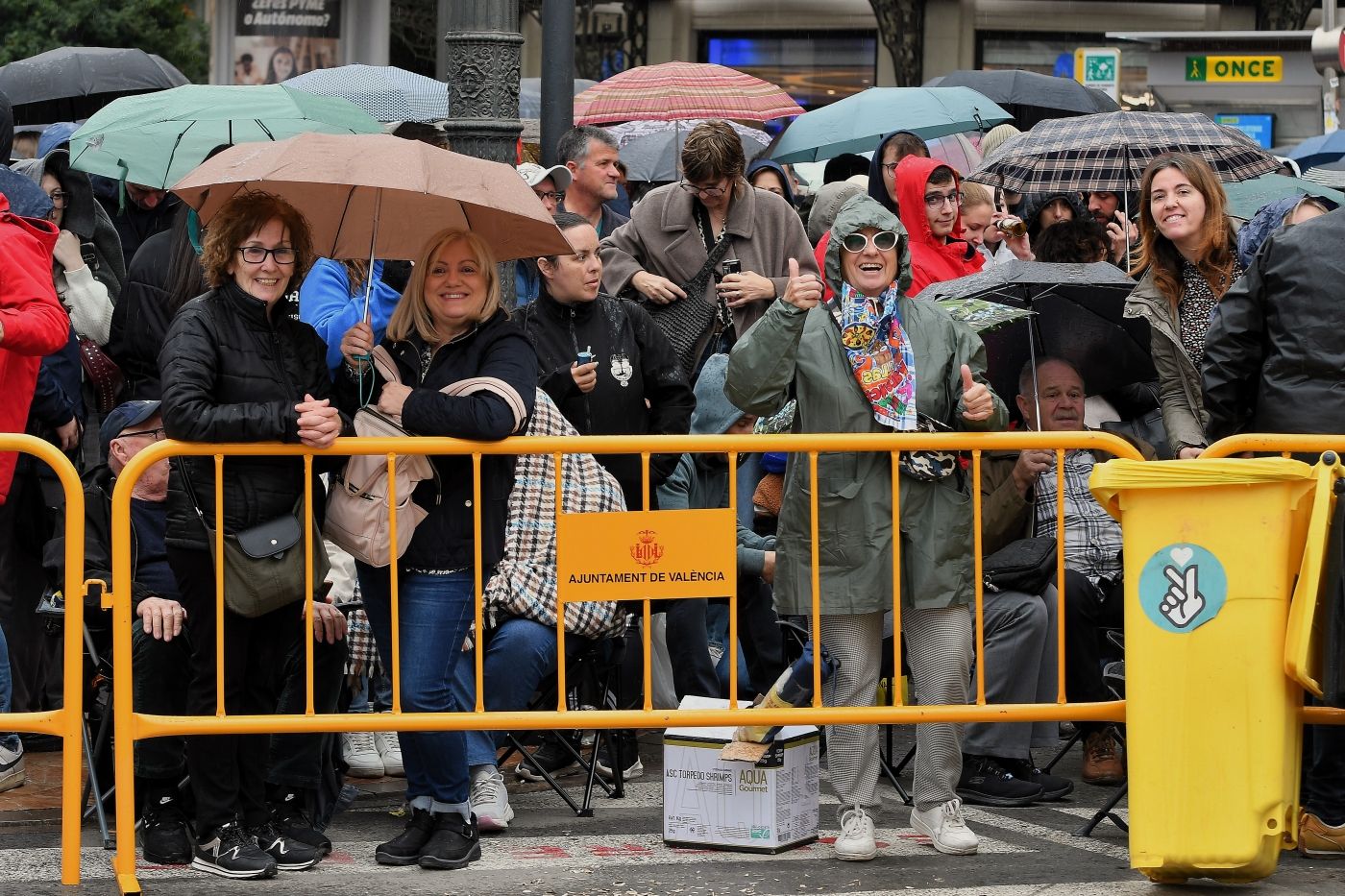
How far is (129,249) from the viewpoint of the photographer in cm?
960

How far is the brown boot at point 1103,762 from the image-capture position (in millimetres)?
7504

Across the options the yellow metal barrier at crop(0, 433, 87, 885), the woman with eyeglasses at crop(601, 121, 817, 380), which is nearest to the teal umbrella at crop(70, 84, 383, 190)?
the woman with eyeglasses at crop(601, 121, 817, 380)

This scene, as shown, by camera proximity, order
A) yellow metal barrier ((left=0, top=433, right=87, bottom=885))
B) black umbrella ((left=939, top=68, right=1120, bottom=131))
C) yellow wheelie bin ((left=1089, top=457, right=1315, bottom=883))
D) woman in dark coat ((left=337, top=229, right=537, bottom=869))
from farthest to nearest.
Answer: black umbrella ((left=939, top=68, right=1120, bottom=131)), woman in dark coat ((left=337, top=229, right=537, bottom=869)), yellow metal barrier ((left=0, top=433, right=87, bottom=885)), yellow wheelie bin ((left=1089, top=457, right=1315, bottom=883))

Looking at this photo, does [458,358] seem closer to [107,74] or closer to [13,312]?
[13,312]

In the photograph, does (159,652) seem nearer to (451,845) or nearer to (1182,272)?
(451,845)

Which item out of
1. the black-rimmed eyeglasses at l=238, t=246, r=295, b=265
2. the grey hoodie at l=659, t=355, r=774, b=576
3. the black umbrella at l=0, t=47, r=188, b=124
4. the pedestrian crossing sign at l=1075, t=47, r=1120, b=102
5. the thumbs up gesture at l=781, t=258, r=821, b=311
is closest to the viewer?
the black-rimmed eyeglasses at l=238, t=246, r=295, b=265

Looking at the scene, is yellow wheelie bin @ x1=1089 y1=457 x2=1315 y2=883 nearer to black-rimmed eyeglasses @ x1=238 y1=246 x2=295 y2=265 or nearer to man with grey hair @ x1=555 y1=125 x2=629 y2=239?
→ black-rimmed eyeglasses @ x1=238 y1=246 x2=295 y2=265

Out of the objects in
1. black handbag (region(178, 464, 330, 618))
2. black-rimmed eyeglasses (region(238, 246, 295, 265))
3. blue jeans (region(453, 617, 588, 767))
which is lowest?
blue jeans (region(453, 617, 588, 767))

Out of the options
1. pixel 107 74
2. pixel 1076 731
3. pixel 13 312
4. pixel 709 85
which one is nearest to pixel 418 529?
pixel 13 312

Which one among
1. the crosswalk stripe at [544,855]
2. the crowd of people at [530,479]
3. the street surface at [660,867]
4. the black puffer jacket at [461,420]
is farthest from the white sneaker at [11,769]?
the black puffer jacket at [461,420]

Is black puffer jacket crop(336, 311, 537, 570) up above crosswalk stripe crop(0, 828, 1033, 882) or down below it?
above

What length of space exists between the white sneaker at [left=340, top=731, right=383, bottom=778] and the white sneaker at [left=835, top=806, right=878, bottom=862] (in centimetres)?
208

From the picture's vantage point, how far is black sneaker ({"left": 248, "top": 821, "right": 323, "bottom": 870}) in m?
6.14

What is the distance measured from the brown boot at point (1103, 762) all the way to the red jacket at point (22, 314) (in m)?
4.03
